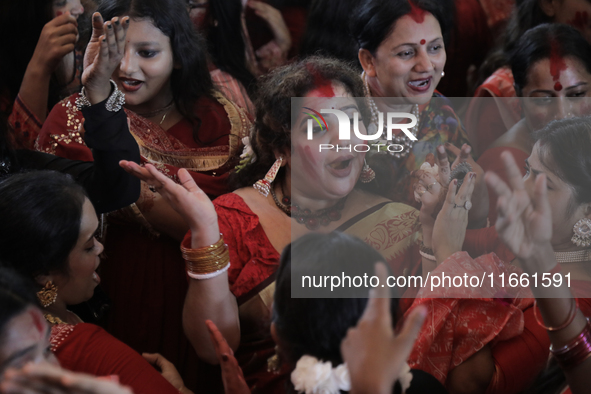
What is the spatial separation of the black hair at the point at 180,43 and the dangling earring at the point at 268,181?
1.38 feet

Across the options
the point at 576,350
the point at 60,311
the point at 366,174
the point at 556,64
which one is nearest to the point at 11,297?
the point at 60,311

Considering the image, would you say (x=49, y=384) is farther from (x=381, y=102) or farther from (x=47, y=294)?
(x=381, y=102)

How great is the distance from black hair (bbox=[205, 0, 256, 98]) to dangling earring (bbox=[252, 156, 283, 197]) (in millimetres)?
838

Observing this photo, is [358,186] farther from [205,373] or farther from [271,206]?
[205,373]

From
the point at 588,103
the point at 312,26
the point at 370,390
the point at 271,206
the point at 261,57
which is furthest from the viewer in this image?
the point at 261,57

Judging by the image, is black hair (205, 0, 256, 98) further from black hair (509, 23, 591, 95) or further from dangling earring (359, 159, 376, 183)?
black hair (509, 23, 591, 95)

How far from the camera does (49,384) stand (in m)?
0.77

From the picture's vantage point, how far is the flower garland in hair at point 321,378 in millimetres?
1002

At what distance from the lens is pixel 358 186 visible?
1756 mm

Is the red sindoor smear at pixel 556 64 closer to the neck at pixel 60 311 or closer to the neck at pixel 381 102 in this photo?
the neck at pixel 381 102

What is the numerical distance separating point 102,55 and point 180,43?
535 millimetres

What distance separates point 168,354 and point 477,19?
83.5 inches

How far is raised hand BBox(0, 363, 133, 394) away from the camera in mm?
755

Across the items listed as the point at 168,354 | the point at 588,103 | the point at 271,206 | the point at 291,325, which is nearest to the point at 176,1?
the point at 271,206
